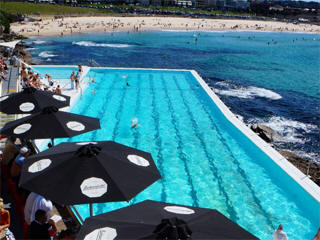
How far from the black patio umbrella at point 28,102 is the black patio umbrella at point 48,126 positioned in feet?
3.14

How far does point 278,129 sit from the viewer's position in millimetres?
17062

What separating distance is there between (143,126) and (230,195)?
5.76 metres

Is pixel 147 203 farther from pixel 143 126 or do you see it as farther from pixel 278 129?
pixel 278 129

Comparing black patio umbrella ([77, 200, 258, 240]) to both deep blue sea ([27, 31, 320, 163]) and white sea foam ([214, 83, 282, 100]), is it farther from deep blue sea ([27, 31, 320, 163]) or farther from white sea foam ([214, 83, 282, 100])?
white sea foam ([214, 83, 282, 100])

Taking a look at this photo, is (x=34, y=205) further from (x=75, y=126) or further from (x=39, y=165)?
(x=75, y=126)

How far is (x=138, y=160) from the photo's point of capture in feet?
16.8

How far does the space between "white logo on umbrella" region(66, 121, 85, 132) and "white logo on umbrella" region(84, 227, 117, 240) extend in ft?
12.2

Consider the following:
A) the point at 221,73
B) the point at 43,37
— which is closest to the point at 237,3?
the point at 43,37

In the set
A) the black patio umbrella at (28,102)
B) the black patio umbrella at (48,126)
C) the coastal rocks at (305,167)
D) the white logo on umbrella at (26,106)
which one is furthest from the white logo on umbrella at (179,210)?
the coastal rocks at (305,167)

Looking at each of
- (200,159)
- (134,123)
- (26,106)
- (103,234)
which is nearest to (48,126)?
(26,106)

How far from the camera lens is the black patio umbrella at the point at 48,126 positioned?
6225 mm

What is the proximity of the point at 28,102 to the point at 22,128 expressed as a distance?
172 cm

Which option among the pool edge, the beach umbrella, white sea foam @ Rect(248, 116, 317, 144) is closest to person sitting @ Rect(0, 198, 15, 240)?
the beach umbrella

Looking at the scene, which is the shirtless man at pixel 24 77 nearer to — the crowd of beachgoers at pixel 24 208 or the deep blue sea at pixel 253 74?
the crowd of beachgoers at pixel 24 208
